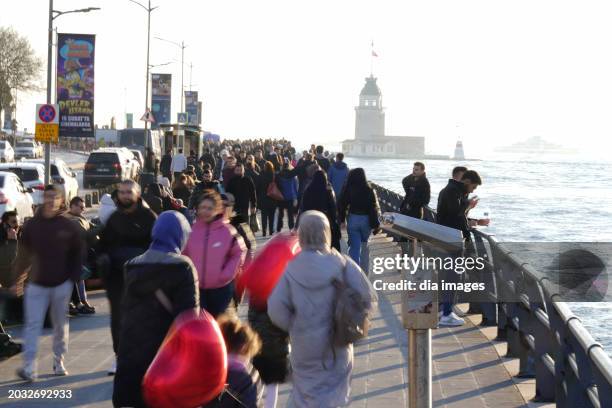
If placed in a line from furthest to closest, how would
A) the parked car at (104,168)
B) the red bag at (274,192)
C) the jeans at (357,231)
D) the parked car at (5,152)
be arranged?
the parked car at (5,152) → the parked car at (104,168) → the red bag at (274,192) → the jeans at (357,231)

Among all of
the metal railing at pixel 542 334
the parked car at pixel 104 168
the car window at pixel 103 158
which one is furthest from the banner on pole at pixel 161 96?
the metal railing at pixel 542 334

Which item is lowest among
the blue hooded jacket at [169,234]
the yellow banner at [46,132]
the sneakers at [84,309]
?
the sneakers at [84,309]

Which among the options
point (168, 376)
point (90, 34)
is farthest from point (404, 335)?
point (90, 34)

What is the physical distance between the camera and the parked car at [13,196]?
24.1 m

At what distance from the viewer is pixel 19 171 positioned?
34188 mm

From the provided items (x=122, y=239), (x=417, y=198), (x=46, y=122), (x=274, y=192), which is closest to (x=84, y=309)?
(x=122, y=239)

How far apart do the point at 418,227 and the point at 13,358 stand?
6.08 metres

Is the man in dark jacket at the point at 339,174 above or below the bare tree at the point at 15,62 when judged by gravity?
below

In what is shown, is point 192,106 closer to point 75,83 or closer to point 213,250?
point 75,83

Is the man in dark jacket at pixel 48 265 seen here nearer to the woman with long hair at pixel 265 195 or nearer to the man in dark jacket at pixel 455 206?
the man in dark jacket at pixel 455 206

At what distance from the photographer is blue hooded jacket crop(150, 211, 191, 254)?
693 centimetres

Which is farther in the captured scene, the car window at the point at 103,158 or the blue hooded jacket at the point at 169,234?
the car window at the point at 103,158

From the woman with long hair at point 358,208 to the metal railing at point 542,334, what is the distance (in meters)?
1.56

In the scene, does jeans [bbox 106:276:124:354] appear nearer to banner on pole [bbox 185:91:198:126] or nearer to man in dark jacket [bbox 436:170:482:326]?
man in dark jacket [bbox 436:170:482:326]
